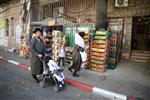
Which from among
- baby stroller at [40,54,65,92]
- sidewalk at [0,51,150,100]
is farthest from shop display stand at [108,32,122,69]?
baby stroller at [40,54,65,92]

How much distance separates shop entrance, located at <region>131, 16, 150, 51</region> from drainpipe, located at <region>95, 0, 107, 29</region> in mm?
1626

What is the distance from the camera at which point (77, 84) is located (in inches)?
284

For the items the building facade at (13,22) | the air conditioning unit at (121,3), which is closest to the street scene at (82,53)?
the air conditioning unit at (121,3)

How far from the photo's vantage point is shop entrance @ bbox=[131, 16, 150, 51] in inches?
428

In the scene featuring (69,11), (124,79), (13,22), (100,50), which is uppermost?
(69,11)

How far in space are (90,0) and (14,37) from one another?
9.50 m

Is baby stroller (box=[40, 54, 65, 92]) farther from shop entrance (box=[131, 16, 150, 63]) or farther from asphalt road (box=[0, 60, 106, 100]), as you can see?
shop entrance (box=[131, 16, 150, 63])

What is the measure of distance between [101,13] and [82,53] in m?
3.56

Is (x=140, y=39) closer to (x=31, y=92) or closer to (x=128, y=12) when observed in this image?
(x=128, y=12)

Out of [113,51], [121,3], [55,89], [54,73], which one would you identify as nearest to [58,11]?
[121,3]

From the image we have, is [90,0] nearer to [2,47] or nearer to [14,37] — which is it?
[14,37]

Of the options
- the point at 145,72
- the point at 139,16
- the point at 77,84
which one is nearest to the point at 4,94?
→ the point at 77,84

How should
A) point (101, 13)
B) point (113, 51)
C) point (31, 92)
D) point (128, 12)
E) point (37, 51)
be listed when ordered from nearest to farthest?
1. point (31, 92)
2. point (37, 51)
3. point (113, 51)
4. point (128, 12)
5. point (101, 13)

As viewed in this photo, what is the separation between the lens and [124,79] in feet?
25.6
